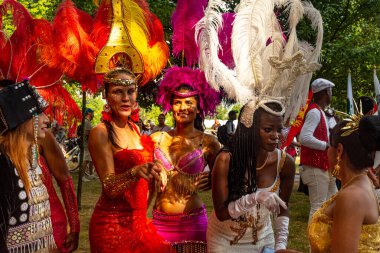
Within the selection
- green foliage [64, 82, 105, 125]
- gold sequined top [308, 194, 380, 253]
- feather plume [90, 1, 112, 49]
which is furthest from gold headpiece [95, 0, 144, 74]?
gold sequined top [308, 194, 380, 253]

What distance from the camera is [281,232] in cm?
358

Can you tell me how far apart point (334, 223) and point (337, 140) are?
47cm

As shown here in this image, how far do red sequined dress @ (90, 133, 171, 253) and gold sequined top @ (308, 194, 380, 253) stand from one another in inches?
56.2

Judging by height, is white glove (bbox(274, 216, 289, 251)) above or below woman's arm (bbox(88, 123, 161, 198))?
below

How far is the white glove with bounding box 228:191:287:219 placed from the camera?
3055 mm

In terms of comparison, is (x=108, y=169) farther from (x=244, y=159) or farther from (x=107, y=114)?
(x=244, y=159)

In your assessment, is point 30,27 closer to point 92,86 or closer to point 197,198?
point 92,86

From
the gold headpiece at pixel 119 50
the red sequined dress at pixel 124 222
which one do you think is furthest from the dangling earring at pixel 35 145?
the gold headpiece at pixel 119 50

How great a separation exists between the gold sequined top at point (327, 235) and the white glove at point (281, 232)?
0.73 meters

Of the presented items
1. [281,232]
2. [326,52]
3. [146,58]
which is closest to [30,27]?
[146,58]

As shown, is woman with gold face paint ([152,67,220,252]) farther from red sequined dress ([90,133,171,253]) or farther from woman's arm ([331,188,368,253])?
woman's arm ([331,188,368,253])

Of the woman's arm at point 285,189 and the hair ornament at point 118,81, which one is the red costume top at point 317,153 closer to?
the woman's arm at point 285,189

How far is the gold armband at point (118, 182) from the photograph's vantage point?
352 centimetres

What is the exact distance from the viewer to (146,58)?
4266 millimetres
